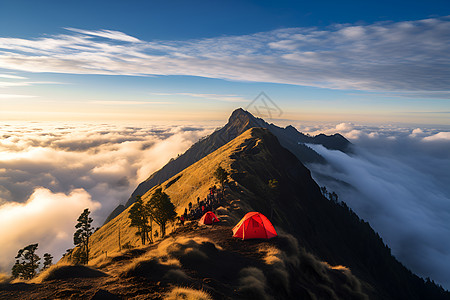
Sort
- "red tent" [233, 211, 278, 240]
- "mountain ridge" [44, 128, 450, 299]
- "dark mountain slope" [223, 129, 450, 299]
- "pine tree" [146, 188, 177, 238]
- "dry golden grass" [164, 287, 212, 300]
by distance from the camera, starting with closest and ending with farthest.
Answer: "dry golden grass" [164, 287, 212, 300] < "mountain ridge" [44, 128, 450, 299] < "red tent" [233, 211, 278, 240] < "pine tree" [146, 188, 177, 238] < "dark mountain slope" [223, 129, 450, 299]

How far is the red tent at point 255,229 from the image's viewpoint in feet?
88.7

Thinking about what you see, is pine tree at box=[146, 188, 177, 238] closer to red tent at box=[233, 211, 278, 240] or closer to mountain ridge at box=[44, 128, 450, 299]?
mountain ridge at box=[44, 128, 450, 299]

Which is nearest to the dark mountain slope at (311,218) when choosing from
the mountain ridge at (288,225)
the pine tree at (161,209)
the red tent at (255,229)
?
the mountain ridge at (288,225)

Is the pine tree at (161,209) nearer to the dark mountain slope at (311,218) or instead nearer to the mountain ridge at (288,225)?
the mountain ridge at (288,225)

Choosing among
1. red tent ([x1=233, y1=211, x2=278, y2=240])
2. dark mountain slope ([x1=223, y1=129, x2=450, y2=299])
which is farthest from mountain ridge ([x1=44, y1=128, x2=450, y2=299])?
red tent ([x1=233, y1=211, x2=278, y2=240])

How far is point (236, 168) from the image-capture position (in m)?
95.3

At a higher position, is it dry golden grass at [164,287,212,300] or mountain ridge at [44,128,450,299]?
dry golden grass at [164,287,212,300]

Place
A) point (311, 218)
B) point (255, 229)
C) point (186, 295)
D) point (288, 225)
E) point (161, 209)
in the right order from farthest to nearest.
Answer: point (311, 218)
point (288, 225)
point (161, 209)
point (255, 229)
point (186, 295)

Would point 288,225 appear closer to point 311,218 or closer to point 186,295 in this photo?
point 311,218

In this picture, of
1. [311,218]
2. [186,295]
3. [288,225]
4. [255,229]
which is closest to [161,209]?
[255,229]

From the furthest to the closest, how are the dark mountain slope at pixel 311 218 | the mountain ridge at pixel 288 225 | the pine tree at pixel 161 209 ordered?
the dark mountain slope at pixel 311 218 → the pine tree at pixel 161 209 → the mountain ridge at pixel 288 225

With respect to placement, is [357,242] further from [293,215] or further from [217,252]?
[217,252]

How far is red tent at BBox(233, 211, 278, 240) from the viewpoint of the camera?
2703 cm

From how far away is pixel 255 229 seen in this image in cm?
2723
